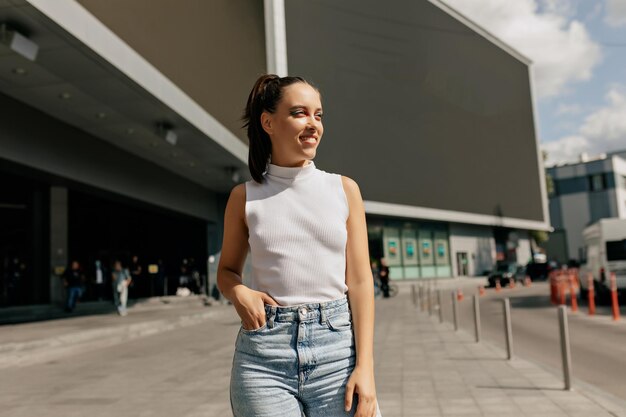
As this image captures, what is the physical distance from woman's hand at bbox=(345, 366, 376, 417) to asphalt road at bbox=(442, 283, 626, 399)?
5.61m

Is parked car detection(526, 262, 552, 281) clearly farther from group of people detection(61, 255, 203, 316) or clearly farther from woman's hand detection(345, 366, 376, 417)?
woman's hand detection(345, 366, 376, 417)

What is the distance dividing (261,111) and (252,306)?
0.62 metres

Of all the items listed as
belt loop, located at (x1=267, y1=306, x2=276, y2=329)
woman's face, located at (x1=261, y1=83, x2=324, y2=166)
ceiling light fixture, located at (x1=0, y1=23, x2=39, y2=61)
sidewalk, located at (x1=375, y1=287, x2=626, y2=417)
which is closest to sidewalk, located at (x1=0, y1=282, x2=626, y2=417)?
sidewalk, located at (x1=375, y1=287, x2=626, y2=417)

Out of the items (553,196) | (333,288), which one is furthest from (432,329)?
(553,196)

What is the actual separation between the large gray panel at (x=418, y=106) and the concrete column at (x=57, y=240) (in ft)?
68.5

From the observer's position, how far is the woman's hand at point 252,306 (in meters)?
1.78

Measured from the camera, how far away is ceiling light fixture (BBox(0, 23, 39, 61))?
34.0 ft

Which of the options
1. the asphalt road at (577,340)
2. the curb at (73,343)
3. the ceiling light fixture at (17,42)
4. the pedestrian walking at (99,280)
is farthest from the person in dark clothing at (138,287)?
the ceiling light fixture at (17,42)

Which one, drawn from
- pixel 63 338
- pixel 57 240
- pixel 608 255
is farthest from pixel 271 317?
pixel 57 240

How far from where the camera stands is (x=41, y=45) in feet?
36.3

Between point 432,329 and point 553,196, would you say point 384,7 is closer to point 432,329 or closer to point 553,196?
point 432,329

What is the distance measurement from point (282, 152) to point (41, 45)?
10.7 metres

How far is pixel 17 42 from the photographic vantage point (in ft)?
34.6

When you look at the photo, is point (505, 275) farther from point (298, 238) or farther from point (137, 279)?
point (298, 238)
